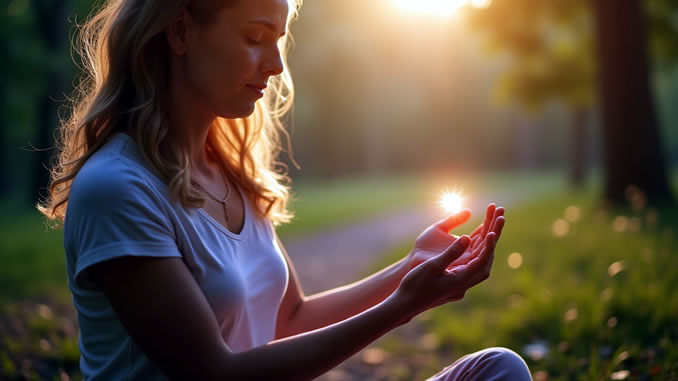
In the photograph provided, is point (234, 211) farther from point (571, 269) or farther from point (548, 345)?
point (571, 269)

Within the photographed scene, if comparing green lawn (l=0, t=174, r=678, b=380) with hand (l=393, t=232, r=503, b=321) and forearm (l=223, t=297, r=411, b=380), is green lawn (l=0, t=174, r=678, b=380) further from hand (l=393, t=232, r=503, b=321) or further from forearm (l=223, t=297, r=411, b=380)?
forearm (l=223, t=297, r=411, b=380)

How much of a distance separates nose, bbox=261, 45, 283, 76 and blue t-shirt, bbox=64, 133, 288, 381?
44cm

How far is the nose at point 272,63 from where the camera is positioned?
1812mm

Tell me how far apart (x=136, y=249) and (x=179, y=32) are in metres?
0.66

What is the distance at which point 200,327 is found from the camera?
148 centimetres

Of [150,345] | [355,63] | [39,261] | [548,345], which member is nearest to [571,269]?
[548,345]

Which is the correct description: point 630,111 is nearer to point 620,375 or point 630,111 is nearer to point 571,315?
point 571,315

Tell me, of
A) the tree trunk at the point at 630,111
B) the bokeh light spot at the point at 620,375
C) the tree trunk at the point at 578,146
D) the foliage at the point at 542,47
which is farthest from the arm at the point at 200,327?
the tree trunk at the point at 578,146

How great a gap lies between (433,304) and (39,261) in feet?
23.2

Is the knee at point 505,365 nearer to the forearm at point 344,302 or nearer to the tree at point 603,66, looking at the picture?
the forearm at point 344,302

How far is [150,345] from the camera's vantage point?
4.90 ft

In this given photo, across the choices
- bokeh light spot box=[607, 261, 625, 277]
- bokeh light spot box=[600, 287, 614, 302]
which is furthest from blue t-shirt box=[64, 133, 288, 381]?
bokeh light spot box=[600, 287, 614, 302]

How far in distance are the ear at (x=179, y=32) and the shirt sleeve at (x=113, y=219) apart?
1.31 ft

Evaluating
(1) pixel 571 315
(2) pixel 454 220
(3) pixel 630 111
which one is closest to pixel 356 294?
(2) pixel 454 220
